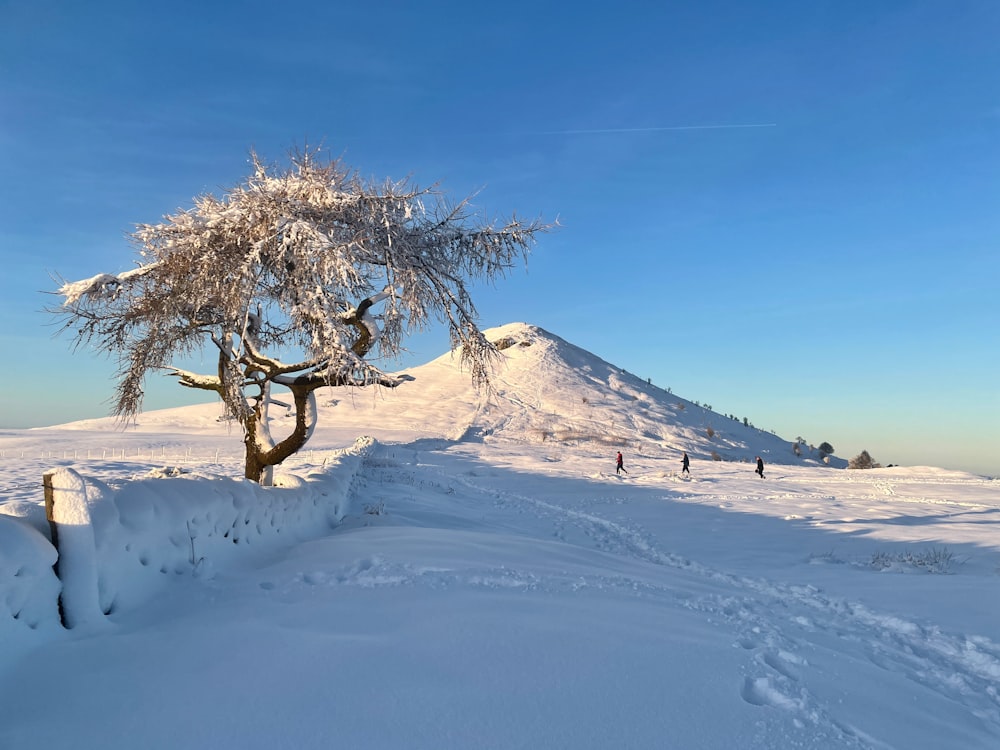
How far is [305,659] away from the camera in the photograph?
355 centimetres

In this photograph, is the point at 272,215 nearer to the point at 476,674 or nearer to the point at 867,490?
the point at 476,674

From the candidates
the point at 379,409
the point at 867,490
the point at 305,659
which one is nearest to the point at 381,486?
the point at 305,659

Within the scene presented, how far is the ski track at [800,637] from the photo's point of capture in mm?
3682

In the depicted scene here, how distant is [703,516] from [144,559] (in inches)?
540

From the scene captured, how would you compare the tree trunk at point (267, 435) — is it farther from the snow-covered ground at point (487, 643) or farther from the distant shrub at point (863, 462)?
the distant shrub at point (863, 462)

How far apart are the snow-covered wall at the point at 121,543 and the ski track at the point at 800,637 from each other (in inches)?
45.0

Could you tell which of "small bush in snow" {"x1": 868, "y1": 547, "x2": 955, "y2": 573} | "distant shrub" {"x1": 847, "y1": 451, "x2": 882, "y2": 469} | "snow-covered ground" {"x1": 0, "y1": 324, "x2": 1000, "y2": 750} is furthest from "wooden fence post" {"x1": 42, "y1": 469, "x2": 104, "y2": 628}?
"distant shrub" {"x1": 847, "y1": 451, "x2": 882, "y2": 469}

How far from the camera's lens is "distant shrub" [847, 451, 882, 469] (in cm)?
4228

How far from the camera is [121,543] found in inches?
177

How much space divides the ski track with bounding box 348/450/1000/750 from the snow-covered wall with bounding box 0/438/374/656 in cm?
114

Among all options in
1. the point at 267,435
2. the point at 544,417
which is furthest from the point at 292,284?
the point at 544,417

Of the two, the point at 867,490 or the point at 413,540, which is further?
the point at 867,490

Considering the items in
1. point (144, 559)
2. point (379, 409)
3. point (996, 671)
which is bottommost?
point (996, 671)

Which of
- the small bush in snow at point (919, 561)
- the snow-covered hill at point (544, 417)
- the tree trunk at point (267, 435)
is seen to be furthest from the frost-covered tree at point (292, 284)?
the snow-covered hill at point (544, 417)
